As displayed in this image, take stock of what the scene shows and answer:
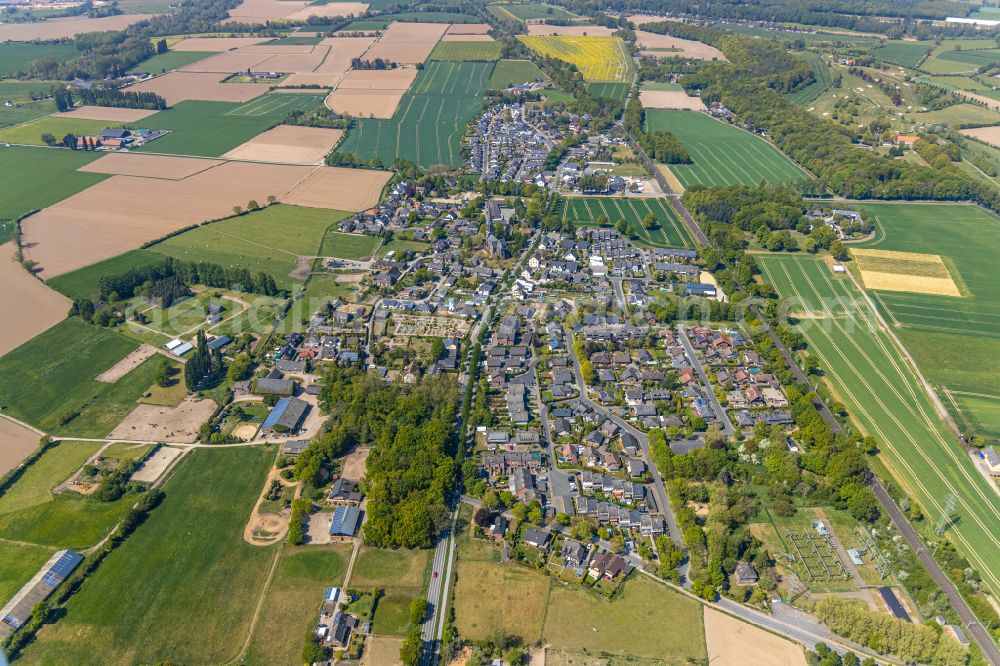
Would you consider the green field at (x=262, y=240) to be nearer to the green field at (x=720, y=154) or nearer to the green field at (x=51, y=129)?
the green field at (x=51, y=129)

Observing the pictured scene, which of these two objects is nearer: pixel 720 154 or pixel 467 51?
pixel 720 154

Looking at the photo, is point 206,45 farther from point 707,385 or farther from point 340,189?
point 707,385

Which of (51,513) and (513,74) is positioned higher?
(513,74)

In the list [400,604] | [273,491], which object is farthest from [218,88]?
[400,604]

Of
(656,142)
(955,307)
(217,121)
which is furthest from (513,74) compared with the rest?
(955,307)

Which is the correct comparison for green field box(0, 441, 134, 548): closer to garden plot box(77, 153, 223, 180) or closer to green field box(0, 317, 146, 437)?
green field box(0, 317, 146, 437)

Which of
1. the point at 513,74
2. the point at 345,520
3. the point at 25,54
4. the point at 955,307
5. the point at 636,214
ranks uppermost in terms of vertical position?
the point at 513,74

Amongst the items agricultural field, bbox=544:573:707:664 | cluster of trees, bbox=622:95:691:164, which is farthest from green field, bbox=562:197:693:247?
agricultural field, bbox=544:573:707:664
